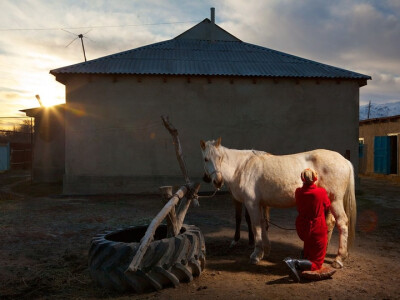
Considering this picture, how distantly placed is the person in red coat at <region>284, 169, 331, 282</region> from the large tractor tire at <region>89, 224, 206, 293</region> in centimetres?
139

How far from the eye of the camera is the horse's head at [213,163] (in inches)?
220

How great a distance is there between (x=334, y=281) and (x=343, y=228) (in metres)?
1.02

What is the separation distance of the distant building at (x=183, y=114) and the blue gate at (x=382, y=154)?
342 inches

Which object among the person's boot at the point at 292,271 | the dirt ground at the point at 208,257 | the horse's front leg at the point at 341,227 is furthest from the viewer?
the horse's front leg at the point at 341,227

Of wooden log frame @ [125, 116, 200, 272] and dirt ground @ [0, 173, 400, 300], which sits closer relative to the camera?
wooden log frame @ [125, 116, 200, 272]

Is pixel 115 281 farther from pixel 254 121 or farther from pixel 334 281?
pixel 254 121

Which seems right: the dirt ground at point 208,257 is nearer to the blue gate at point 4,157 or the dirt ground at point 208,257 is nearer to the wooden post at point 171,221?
the wooden post at point 171,221

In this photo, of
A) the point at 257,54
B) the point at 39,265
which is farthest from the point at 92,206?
the point at 257,54

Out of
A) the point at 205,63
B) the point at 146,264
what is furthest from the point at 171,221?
the point at 205,63

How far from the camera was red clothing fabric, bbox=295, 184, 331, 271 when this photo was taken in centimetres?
449

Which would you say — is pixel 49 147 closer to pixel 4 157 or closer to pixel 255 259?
pixel 4 157

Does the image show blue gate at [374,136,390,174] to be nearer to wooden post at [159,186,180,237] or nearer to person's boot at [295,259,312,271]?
person's boot at [295,259,312,271]

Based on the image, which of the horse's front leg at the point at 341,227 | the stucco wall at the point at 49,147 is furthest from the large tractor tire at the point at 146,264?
the stucco wall at the point at 49,147

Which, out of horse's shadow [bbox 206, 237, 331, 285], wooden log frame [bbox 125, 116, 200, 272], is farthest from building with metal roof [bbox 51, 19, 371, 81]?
wooden log frame [bbox 125, 116, 200, 272]
